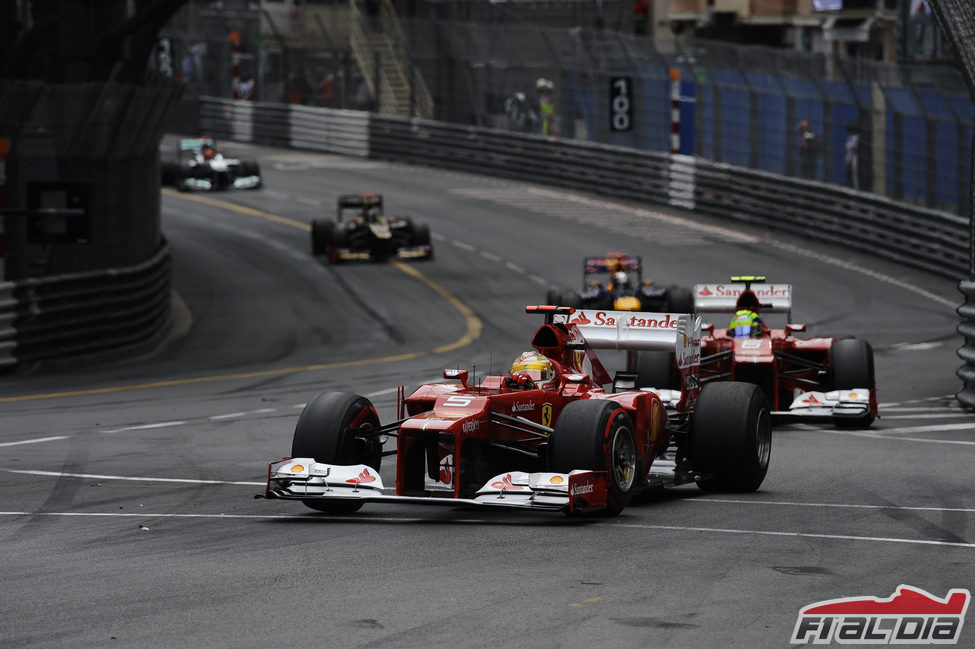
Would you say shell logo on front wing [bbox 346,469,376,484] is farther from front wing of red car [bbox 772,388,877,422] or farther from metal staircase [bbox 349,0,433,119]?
metal staircase [bbox 349,0,433,119]

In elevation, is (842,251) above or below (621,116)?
below

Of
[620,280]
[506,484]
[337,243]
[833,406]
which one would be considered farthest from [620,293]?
[506,484]

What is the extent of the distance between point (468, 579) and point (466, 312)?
20.8 metres

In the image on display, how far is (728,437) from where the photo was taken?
12.8 m

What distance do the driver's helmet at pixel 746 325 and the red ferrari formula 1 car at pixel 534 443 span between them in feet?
17.2

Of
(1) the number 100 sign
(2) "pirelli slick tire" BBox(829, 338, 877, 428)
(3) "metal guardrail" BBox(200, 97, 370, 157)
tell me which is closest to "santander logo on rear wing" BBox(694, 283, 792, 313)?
(2) "pirelli slick tire" BBox(829, 338, 877, 428)

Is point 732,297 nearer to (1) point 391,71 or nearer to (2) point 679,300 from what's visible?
(2) point 679,300

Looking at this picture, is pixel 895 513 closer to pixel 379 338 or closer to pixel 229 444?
pixel 229 444

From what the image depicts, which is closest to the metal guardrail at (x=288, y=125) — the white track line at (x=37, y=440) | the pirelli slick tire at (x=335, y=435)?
the white track line at (x=37, y=440)

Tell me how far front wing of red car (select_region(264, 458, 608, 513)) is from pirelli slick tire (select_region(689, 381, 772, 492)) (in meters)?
1.72

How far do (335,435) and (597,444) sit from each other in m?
1.92

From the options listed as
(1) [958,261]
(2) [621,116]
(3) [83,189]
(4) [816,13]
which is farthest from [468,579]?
(4) [816,13]

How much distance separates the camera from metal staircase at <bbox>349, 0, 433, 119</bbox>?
51250 mm

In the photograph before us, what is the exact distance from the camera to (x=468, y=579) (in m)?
9.39
